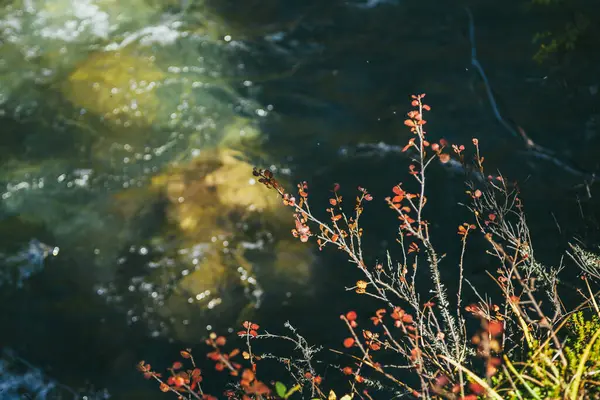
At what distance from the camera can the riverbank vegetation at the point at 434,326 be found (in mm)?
2775

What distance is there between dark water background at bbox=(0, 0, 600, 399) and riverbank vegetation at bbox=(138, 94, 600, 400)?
286 millimetres

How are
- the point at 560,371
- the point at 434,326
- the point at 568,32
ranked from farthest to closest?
the point at 568,32, the point at 434,326, the point at 560,371

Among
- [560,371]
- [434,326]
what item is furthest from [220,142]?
[560,371]

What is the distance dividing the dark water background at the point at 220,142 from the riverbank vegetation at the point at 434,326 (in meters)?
0.29

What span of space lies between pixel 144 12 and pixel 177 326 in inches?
256

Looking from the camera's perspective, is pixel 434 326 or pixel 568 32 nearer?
pixel 434 326

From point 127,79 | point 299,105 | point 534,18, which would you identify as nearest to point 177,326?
point 299,105

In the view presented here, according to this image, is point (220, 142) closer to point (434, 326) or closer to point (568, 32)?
point (434, 326)

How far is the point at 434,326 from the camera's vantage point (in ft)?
15.3

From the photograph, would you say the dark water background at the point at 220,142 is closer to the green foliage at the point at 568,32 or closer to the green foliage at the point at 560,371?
the green foliage at the point at 568,32

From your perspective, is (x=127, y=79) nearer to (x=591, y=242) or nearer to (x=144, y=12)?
(x=144, y=12)

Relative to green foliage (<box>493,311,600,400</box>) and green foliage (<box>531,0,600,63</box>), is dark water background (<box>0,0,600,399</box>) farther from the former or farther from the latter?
green foliage (<box>493,311,600,400</box>)

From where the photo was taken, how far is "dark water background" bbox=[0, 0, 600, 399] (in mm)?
5852

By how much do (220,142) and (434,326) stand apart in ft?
14.4
